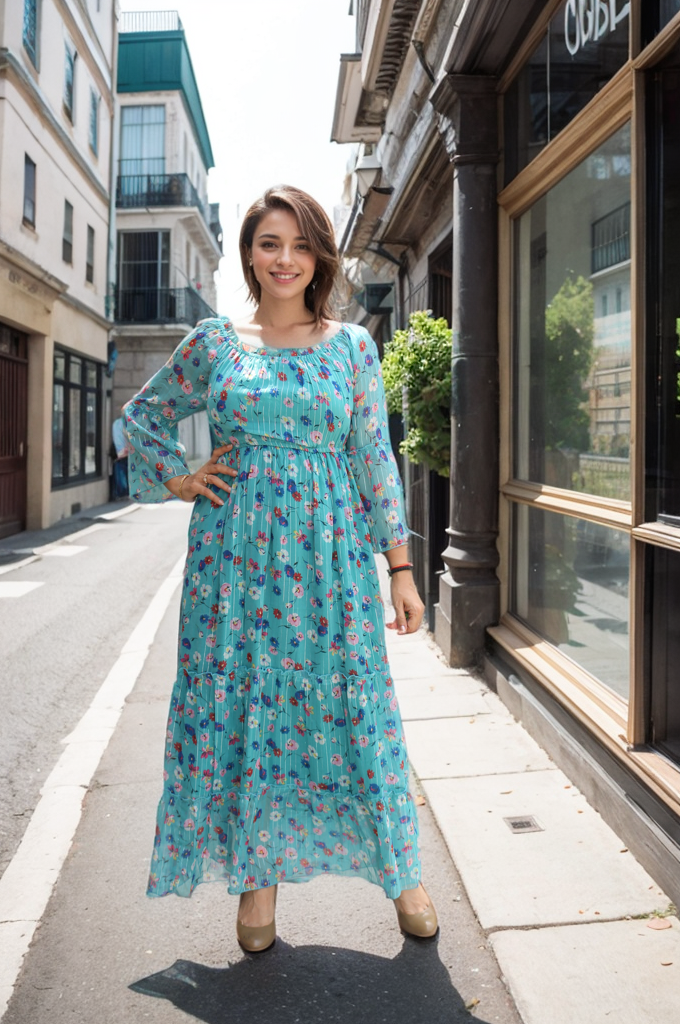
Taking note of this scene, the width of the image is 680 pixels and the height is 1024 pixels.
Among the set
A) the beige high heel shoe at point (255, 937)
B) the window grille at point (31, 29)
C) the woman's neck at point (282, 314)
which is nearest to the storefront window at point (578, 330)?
the woman's neck at point (282, 314)

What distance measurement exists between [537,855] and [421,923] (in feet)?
2.14

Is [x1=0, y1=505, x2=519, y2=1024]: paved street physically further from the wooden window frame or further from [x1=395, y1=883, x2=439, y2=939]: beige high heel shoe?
the wooden window frame

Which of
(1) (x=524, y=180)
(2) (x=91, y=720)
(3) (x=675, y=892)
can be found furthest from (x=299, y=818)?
(1) (x=524, y=180)

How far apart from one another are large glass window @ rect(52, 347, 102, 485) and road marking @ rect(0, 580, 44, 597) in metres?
8.54

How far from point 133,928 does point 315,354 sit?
1710 millimetres

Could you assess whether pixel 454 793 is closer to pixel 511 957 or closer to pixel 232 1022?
pixel 511 957

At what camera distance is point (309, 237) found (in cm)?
255

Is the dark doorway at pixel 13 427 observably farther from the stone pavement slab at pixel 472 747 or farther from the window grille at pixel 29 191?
the stone pavement slab at pixel 472 747

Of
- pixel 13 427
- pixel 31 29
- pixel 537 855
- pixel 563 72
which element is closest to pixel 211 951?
pixel 537 855

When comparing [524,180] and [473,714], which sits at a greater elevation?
[524,180]

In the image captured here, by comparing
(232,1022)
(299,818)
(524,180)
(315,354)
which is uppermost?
(524,180)

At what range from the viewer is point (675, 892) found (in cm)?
259

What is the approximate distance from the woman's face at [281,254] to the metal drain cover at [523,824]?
1.99 meters

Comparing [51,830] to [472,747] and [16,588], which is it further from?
[16,588]
